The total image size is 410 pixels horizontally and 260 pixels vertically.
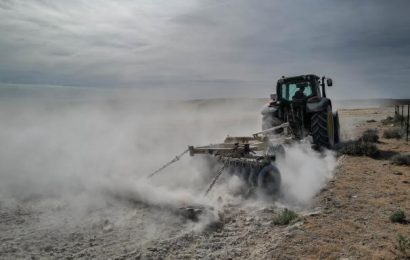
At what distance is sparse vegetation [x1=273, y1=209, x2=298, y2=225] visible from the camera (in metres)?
5.82

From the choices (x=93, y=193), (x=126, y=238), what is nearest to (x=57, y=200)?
(x=93, y=193)

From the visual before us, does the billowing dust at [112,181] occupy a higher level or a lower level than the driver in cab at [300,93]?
lower

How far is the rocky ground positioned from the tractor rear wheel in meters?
0.43

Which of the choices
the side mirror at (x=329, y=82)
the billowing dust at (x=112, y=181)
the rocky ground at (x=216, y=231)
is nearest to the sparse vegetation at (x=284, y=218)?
the rocky ground at (x=216, y=231)

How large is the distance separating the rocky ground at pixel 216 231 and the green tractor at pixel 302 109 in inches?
161

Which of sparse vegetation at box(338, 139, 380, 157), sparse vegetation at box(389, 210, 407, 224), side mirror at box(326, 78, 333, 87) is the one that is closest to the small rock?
sparse vegetation at box(389, 210, 407, 224)

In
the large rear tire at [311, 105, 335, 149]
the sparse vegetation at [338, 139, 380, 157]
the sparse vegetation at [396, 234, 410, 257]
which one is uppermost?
the large rear tire at [311, 105, 335, 149]

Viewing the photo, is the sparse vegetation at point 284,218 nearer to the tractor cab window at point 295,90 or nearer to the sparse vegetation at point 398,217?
the sparse vegetation at point 398,217

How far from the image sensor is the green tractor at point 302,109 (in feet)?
37.5

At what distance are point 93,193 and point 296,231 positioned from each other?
4143 mm

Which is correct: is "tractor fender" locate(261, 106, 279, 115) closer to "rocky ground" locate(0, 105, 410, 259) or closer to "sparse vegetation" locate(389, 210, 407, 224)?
"rocky ground" locate(0, 105, 410, 259)

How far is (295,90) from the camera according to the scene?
1253 cm

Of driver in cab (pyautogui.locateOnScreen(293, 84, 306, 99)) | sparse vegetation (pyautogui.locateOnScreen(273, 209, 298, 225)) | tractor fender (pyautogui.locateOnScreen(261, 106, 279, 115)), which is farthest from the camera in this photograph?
driver in cab (pyautogui.locateOnScreen(293, 84, 306, 99))

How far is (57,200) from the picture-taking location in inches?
289
